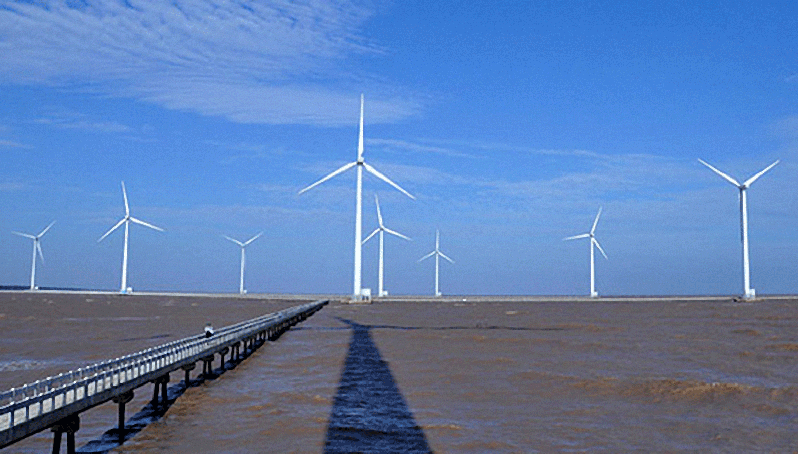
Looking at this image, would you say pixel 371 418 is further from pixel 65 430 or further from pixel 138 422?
pixel 65 430

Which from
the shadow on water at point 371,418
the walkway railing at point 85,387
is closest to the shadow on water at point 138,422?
the walkway railing at point 85,387

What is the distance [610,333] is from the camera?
6362cm

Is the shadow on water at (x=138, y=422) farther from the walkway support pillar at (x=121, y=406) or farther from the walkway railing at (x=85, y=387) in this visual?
the walkway railing at (x=85, y=387)

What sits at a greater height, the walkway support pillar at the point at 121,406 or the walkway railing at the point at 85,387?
the walkway railing at the point at 85,387

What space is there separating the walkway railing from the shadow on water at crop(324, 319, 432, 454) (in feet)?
17.8

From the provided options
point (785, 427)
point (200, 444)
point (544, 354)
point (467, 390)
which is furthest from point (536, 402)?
point (544, 354)

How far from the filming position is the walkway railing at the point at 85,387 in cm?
1559

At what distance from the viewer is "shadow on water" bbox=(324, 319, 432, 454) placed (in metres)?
19.8

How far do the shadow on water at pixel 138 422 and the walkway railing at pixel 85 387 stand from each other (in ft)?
3.14

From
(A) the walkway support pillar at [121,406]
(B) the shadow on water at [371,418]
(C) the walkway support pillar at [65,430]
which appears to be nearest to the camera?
(C) the walkway support pillar at [65,430]

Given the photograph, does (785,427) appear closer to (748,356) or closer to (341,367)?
(341,367)

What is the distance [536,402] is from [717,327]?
51.4 m

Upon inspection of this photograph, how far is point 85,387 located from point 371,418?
794 centimetres

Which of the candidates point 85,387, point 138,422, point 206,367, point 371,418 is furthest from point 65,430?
point 206,367
